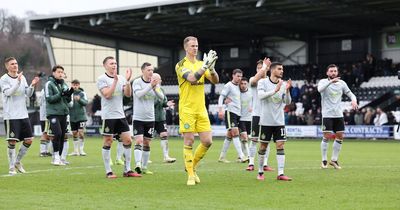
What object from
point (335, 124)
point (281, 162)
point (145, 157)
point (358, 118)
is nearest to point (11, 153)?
point (145, 157)

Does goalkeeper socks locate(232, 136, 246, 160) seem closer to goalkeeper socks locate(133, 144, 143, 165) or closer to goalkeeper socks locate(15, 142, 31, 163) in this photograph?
goalkeeper socks locate(133, 144, 143, 165)

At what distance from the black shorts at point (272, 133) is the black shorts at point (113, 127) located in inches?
110

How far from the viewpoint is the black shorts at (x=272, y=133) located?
13984 millimetres

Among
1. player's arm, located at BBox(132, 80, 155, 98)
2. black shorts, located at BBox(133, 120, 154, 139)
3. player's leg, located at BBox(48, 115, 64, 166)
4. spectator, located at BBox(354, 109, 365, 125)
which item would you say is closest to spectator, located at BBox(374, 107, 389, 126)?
spectator, located at BBox(354, 109, 365, 125)

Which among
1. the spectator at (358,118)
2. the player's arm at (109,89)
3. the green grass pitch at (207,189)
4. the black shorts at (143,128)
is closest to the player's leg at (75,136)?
the green grass pitch at (207,189)

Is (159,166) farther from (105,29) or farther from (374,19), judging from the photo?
(105,29)

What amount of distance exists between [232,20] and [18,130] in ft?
104

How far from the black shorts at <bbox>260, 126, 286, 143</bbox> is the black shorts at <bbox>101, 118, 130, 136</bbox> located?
9.14 feet

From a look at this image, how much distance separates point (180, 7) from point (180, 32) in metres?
8.71

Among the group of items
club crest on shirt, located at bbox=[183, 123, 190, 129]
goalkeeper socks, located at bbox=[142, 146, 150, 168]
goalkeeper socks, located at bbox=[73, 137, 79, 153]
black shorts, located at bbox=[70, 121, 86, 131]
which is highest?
club crest on shirt, located at bbox=[183, 123, 190, 129]

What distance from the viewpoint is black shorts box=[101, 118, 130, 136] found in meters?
14.3

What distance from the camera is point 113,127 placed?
14414mm

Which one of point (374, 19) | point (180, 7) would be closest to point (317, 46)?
point (374, 19)

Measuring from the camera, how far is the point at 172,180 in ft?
45.3
